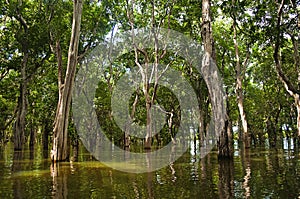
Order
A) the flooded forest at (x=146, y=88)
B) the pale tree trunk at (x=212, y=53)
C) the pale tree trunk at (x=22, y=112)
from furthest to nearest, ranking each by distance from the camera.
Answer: the pale tree trunk at (x=22, y=112) → the pale tree trunk at (x=212, y=53) → the flooded forest at (x=146, y=88)

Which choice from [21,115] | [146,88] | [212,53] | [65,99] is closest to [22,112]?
[21,115]

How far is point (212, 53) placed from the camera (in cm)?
1512

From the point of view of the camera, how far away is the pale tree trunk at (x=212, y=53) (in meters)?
14.3

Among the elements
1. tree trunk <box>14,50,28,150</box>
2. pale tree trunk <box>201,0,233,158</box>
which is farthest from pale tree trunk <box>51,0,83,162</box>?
tree trunk <box>14,50,28,150</box>

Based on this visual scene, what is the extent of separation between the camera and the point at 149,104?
2786cm

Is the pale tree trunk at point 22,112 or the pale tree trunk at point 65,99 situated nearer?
the pale tree trunk at point 65,99

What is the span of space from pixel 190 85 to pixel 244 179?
2647cm

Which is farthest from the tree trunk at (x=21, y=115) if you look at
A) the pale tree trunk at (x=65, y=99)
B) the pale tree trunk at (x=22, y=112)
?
the pale tree trunk at (x=65, y=99)

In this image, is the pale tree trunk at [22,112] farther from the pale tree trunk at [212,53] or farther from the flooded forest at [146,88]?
the pale tree trunk at [212,53]

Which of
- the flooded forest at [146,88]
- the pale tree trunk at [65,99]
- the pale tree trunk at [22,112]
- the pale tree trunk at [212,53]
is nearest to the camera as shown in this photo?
the flooded forest at [146,88]

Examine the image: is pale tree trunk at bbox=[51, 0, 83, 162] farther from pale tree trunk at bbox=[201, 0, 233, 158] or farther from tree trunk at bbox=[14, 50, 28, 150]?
tree trunk at bbox=[14, 50, 28, 150]

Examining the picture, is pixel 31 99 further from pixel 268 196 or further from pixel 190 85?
pixel 268 196

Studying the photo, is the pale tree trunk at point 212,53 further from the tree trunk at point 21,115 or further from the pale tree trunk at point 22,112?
the tree trunk at point 21,115

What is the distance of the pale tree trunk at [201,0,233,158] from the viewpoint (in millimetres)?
14281
